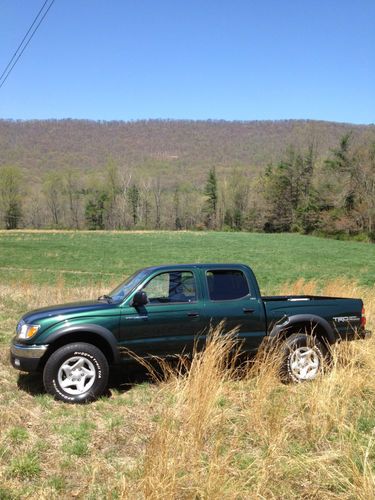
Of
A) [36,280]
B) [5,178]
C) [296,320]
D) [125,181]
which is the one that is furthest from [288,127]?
[296,320]

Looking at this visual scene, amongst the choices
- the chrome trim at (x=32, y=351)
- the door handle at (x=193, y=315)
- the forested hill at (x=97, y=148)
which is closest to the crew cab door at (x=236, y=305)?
the door handle at (x=193, y=315)

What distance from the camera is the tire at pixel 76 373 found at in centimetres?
605

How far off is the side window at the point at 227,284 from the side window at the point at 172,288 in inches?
11.6

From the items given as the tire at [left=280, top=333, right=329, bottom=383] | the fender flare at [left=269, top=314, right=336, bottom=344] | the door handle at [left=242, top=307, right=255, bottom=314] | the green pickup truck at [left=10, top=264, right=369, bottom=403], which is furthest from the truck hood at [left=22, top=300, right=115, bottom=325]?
the tire at [left=280, top=333, right=329, bottom=383]

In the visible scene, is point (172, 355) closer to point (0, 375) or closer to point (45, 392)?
point (45, 392)

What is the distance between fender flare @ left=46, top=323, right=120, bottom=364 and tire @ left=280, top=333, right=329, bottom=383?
2312mm

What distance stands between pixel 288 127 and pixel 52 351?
626 ft

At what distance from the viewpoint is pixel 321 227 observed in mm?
78500

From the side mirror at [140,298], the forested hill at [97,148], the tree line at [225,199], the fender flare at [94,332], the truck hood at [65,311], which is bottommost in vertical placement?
the fender flare at [94,332]

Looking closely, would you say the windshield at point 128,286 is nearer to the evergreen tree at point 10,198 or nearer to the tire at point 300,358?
the tire at point 300,358

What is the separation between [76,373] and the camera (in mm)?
6160

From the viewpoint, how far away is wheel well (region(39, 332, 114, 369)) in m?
6.28

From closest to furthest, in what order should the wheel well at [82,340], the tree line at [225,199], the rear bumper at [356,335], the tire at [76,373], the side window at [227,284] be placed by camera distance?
the tire at [76,373]
the wheel well at [82,340]
the side window at [227,284]
the rear bumper at [356,335]
the tree line at [225,199]

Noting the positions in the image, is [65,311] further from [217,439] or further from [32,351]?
[217,439]
